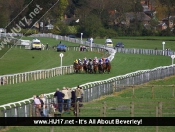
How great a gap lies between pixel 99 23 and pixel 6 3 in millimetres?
92739

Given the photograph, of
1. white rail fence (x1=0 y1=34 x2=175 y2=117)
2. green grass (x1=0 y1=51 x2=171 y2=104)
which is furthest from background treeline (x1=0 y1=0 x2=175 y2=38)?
white rail fence (x1=0 y1=34 x2=175 y2=117)

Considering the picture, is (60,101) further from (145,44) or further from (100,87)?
(145,44)

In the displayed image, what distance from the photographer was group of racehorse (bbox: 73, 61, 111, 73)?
49.3 m

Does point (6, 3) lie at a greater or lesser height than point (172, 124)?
greater

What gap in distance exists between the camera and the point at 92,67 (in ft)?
163

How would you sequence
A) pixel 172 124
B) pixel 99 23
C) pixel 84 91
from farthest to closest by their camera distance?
pixel 99 23 → pixel 84 91 → pixel 172 124

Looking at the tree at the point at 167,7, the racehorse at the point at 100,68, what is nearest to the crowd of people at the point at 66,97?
the racehorse at the point at 100,68

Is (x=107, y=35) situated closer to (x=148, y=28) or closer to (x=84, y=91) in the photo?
(x=148, y=28)

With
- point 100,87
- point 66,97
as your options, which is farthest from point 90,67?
point 66,97

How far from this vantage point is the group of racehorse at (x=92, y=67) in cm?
4934

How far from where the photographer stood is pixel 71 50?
268ft

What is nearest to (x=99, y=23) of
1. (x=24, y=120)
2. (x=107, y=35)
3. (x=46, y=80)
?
(x=107, y=35)

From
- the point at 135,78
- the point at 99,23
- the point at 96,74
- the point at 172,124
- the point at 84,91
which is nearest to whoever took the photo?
the point at 172,124

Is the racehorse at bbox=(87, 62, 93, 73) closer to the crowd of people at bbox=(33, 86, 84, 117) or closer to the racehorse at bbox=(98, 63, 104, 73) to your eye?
the racehorse at bbox=(98, 63, 104, 73)
